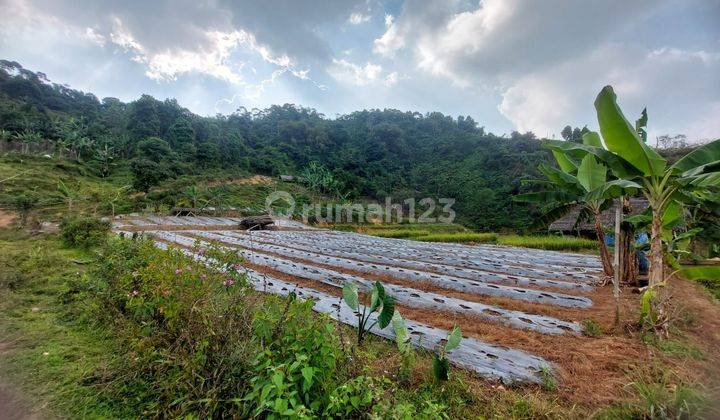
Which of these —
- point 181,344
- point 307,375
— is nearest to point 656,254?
point 307,375

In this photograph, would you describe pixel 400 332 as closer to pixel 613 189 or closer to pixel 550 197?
→ pixel 613 189

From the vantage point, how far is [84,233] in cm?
853

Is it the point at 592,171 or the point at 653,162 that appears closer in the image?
the point at 653,162

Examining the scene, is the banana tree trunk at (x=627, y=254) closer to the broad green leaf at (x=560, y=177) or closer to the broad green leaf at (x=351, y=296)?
the broad green leaf at (x=560, y=177)

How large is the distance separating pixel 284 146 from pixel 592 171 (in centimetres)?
5262

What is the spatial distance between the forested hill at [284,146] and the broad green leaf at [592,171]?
2605 centimetres

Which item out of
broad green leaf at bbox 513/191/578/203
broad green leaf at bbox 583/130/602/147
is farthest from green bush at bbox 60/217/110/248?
broad green leaf at bbox 583/130/602/147

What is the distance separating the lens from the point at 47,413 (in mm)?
2154

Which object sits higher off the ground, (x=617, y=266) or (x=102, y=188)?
(x=102, y=188)

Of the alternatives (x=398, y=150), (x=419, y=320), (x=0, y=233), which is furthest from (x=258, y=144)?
(x=419, y=320)

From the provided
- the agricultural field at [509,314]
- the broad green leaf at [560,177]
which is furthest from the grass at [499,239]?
the broad green leaf at [560,177]

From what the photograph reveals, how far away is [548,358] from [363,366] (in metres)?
1.94

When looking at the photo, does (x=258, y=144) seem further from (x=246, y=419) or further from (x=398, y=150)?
(x=246, y=419)

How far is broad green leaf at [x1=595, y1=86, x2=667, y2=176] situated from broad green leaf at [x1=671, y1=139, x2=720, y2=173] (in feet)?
0.46
